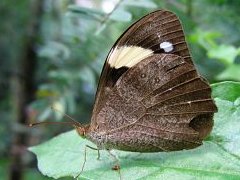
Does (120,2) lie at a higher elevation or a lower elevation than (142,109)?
higher

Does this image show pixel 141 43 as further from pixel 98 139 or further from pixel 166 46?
pixel 98 139

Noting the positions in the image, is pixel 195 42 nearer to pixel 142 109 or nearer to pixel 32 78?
pixel 142 109

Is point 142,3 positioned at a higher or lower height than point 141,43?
higher

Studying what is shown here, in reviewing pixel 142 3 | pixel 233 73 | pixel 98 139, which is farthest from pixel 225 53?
pixel 98 139

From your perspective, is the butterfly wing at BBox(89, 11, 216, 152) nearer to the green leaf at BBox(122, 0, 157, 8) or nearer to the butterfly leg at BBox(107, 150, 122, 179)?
the butterfly leg at BBox(107, 150, 122, 179)

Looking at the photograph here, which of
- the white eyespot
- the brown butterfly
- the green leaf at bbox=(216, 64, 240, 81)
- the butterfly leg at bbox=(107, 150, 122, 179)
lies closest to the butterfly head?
the brown butterfly

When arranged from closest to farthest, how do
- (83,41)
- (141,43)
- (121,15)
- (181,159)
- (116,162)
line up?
(181,159) → (116,162) → (141,43) → (121,15) → (83,41)

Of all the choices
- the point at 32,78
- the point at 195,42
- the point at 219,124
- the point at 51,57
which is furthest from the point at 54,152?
the point at 32,78
